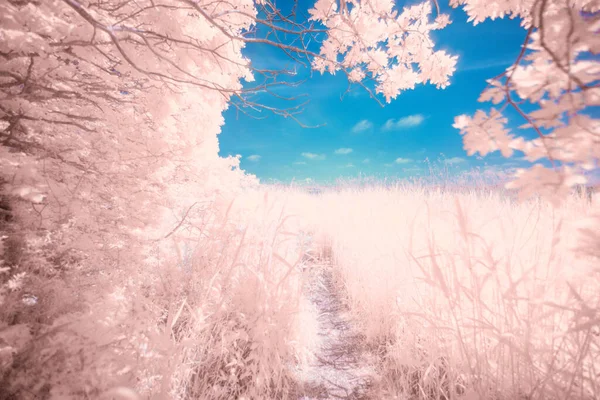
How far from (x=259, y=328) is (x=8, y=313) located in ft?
4.46

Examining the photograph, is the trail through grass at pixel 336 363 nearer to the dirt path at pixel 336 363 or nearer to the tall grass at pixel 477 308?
the dirt path at pixel 336 363

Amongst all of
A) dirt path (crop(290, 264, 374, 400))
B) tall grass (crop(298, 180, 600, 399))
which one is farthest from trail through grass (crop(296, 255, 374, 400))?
tall grass (crop(298, 180, 600, 399))

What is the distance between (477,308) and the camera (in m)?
1.84

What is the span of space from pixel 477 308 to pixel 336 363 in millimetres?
1208

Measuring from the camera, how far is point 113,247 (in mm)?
1867

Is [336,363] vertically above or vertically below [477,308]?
below

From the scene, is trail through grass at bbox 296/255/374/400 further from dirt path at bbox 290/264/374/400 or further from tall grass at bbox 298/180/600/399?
tall grass at bbox 298/180/600/399

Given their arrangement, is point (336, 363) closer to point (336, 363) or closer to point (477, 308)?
point (336, 363)

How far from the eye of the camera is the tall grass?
1205mm

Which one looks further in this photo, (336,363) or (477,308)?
(336,363)

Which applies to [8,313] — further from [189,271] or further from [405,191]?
[405,191]

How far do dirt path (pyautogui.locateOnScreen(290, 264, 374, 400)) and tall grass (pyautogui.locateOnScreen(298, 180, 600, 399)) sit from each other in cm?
15

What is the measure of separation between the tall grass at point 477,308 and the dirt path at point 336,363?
0.15 meters

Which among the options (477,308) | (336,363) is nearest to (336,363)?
(336,363)
